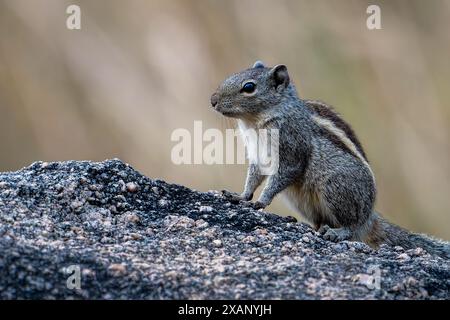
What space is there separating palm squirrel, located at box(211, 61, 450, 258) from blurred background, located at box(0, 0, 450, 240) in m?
3.91

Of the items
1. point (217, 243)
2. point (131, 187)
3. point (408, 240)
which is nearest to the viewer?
point (217, 243)

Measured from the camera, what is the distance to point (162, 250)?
564 centimetres

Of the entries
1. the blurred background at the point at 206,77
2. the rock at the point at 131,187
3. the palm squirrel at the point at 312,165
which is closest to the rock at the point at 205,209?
the rock at the point at 131,187

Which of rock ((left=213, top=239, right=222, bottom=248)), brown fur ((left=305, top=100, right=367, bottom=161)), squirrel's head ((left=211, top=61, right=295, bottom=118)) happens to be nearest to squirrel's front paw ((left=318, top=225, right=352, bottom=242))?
brown fur ((left=305, top=100, right=367, bottom=161))

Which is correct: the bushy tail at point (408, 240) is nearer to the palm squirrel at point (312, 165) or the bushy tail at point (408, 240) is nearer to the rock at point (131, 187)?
the palm squirrel at point (312, 165)

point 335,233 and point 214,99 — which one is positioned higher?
point 214,99

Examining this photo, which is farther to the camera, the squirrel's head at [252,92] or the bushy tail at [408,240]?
the squirrel's head at [252,92]

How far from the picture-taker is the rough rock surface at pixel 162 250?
4.96 meters

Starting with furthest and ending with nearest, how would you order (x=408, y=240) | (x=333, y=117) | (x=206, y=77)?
1. (x=206, y=77)
2. (x=333, y=117)
3. (x=408, y=240)

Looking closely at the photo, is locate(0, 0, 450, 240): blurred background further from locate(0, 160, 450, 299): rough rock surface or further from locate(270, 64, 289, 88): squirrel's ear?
locate(0, 160, 450, 299): rough rock surface

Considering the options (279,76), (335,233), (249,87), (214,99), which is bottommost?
(335,233)

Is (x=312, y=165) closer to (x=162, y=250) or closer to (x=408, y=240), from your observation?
(x=408, y=240)

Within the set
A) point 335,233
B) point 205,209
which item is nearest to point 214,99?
point 335,233

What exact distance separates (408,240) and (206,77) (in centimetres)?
547
